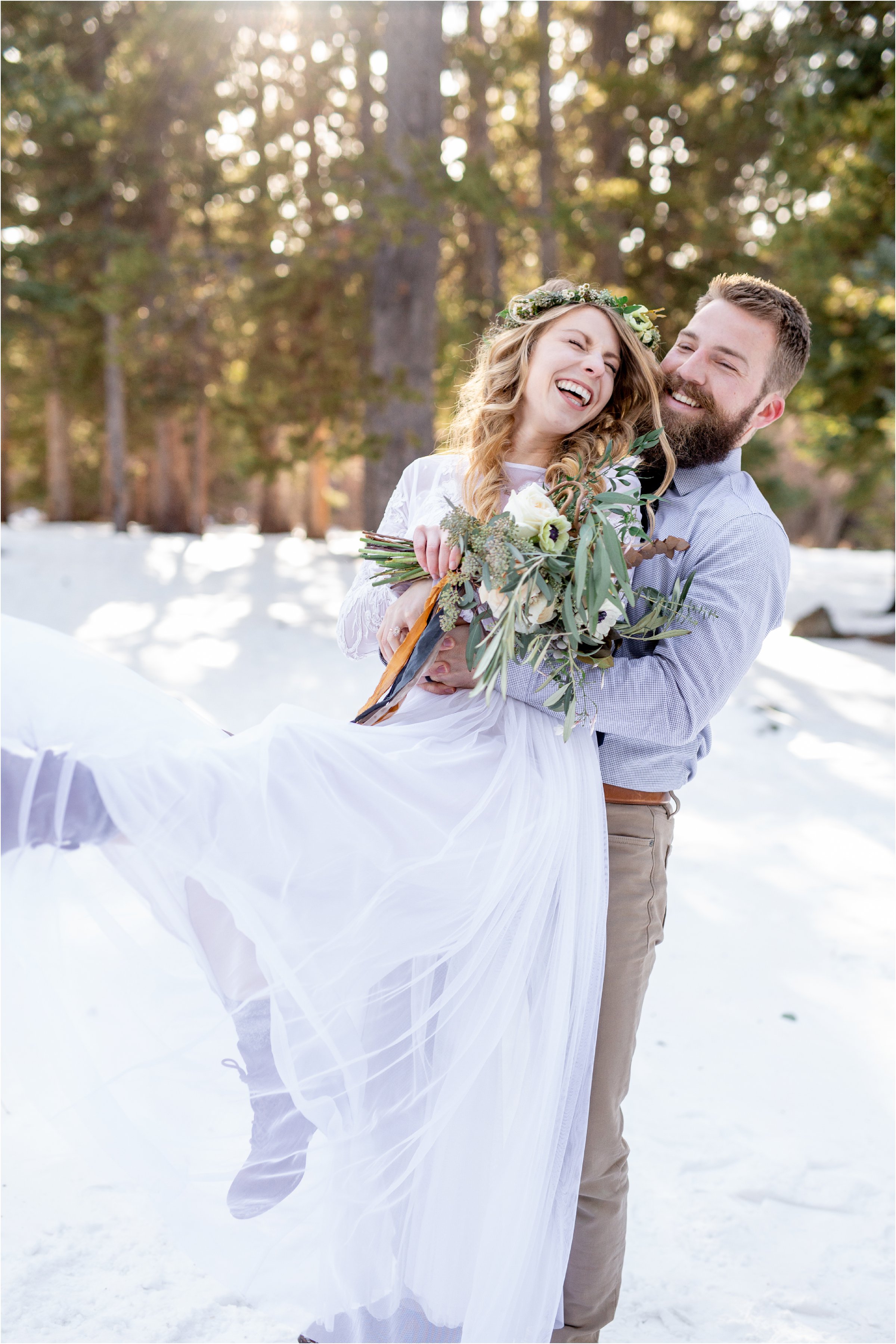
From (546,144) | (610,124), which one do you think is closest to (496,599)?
(546,144)

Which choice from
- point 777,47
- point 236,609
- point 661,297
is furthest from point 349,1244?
point 661,297

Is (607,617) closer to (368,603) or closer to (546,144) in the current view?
(368,603)

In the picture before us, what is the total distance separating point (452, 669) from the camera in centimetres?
231

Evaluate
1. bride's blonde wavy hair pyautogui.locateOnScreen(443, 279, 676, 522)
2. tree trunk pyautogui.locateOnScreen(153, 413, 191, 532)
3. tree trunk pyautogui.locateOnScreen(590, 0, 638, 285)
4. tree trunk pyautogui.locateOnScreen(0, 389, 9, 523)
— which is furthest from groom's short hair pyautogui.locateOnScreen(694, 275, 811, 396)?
tree trunk pyautogui.locateOnScreen(153, 413, 191, 532)

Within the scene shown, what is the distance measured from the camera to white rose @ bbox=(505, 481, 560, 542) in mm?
1978

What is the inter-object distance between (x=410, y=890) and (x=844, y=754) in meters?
5.97

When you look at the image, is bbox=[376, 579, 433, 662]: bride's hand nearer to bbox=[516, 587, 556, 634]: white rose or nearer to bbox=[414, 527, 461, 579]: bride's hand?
bbox=[414, 527, 461, 579]: bride's hand

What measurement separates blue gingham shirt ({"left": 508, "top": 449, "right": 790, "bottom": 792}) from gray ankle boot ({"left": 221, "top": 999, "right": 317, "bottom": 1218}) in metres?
0.94

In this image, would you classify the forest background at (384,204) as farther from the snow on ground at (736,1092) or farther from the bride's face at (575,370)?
the bride's face at (575,370)

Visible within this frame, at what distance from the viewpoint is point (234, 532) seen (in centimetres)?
2542

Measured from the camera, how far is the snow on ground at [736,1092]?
2.51m

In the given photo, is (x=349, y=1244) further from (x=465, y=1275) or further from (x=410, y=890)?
(x=410, y=890)

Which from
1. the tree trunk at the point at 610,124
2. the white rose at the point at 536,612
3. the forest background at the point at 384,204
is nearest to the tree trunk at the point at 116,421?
the forest background at the point at 384,204

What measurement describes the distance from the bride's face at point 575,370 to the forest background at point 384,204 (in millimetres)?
8309
